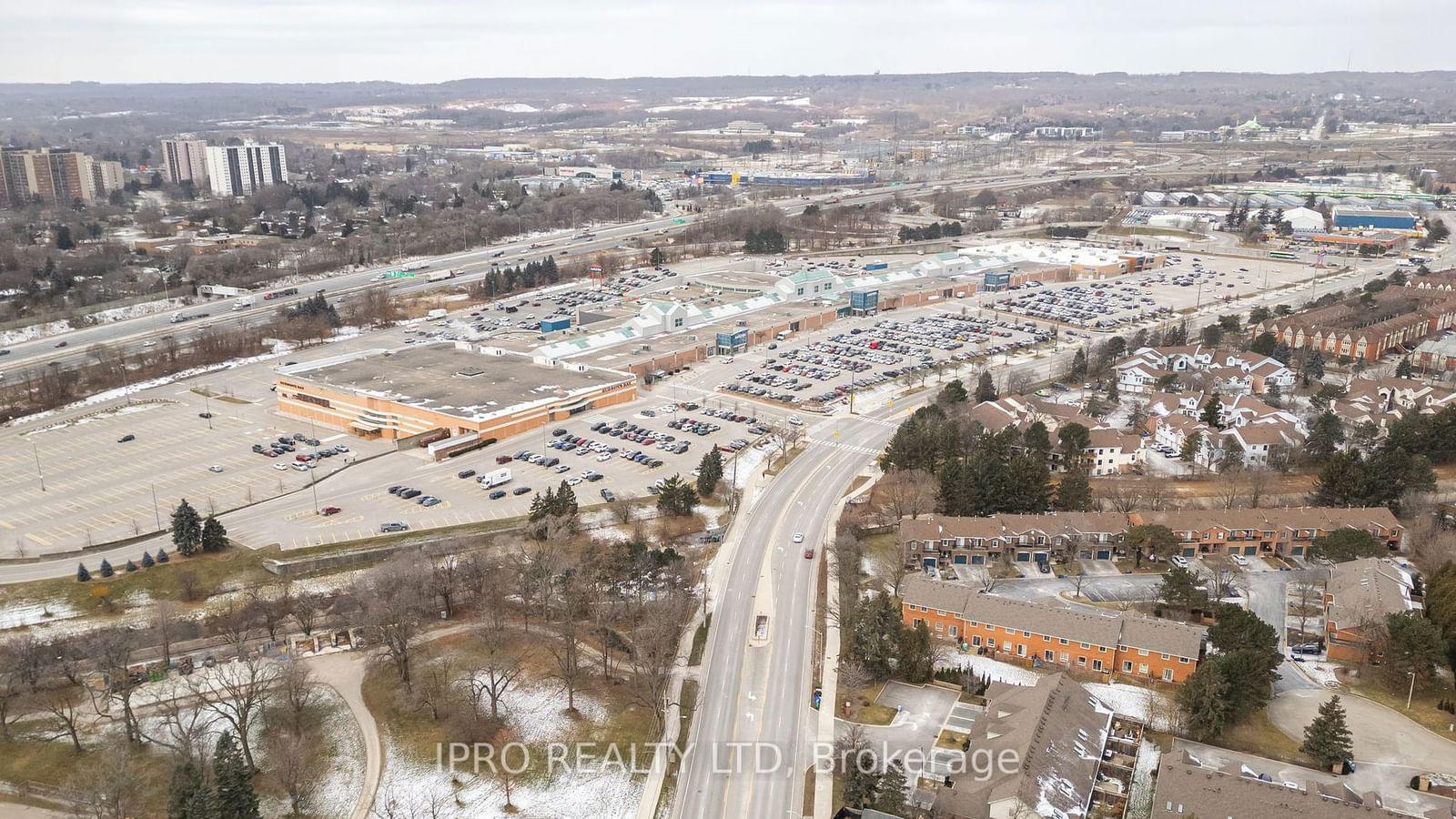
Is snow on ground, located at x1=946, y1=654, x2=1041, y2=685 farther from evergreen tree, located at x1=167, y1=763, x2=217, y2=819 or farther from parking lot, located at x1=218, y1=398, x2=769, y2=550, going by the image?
evergreen tree, located at x1=167, y1=763, x2=217, y2=819

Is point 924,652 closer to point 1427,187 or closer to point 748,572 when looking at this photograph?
point 748,572

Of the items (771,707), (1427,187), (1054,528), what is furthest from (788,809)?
(1427,187)

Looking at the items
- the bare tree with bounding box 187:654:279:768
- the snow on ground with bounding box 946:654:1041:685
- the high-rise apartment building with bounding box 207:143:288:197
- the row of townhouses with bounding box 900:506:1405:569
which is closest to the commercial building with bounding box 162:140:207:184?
the high-rise apartment building with bounding box 207:143:288:197

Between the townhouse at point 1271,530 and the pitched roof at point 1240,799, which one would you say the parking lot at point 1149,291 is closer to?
the townhouse at point 1271,530

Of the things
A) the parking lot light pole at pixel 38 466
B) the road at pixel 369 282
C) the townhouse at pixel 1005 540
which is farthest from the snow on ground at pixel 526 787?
the road at pixel 369 282

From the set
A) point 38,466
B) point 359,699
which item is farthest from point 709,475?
point 38,466
